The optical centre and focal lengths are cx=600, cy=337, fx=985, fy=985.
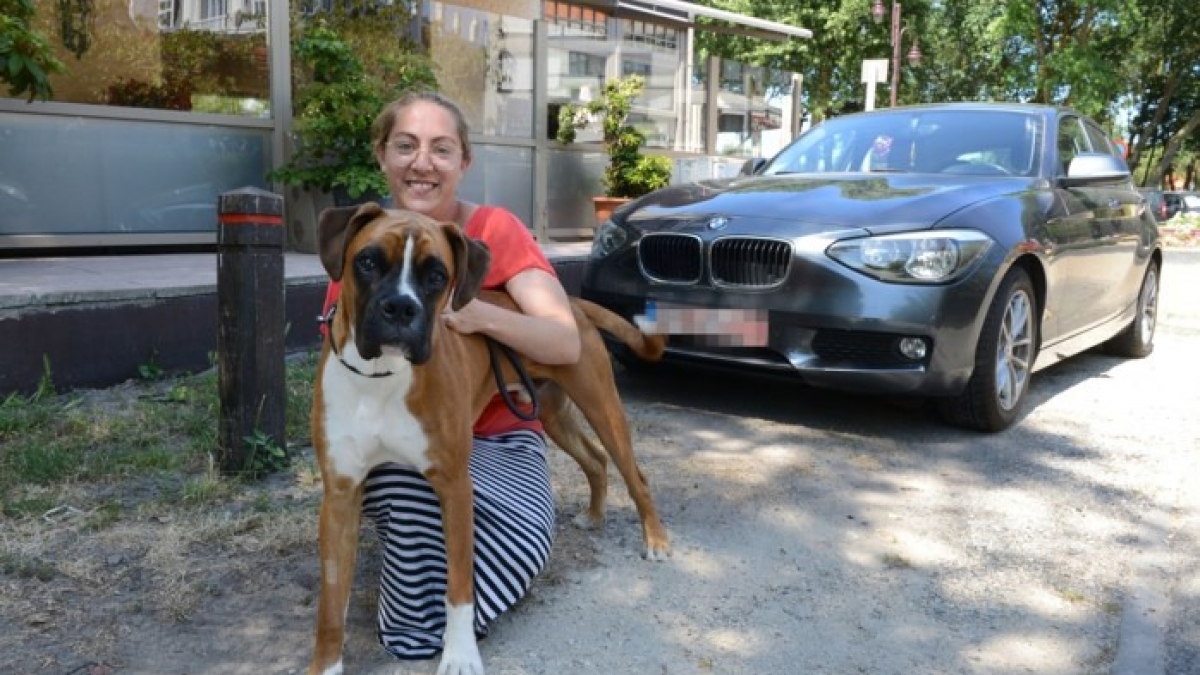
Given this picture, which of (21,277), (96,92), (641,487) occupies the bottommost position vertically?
(641,487)

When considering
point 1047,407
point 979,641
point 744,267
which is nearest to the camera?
point 979,641

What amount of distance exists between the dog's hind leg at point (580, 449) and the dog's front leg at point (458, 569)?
42.0 inches

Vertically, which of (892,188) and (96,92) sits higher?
(96,92)

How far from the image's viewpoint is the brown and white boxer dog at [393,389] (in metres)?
2.25

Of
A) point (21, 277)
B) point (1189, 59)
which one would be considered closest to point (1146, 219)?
point (21, 277)

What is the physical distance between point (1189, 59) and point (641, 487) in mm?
36735

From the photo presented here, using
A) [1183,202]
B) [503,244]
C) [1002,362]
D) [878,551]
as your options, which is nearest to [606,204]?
[1002,362]

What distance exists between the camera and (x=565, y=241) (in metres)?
11.6

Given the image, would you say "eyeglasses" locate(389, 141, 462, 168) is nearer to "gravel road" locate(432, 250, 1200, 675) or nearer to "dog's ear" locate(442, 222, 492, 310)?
"dog's ear" locate(442, 222, 492, 310)

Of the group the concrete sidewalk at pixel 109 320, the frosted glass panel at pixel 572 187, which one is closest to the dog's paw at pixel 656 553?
the concrete sidewalk at pixel 109 320

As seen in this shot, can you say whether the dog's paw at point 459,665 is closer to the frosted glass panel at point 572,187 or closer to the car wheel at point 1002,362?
the car wheel at point 1002,362

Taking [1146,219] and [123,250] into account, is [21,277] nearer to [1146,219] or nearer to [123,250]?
[123,250]

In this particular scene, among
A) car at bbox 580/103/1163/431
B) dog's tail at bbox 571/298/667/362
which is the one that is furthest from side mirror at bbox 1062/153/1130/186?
dog's tail at bbox 571/298/667/362

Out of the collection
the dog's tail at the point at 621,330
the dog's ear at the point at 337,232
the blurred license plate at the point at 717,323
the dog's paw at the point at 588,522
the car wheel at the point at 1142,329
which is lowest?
the dog's paw at the point at 588,522
